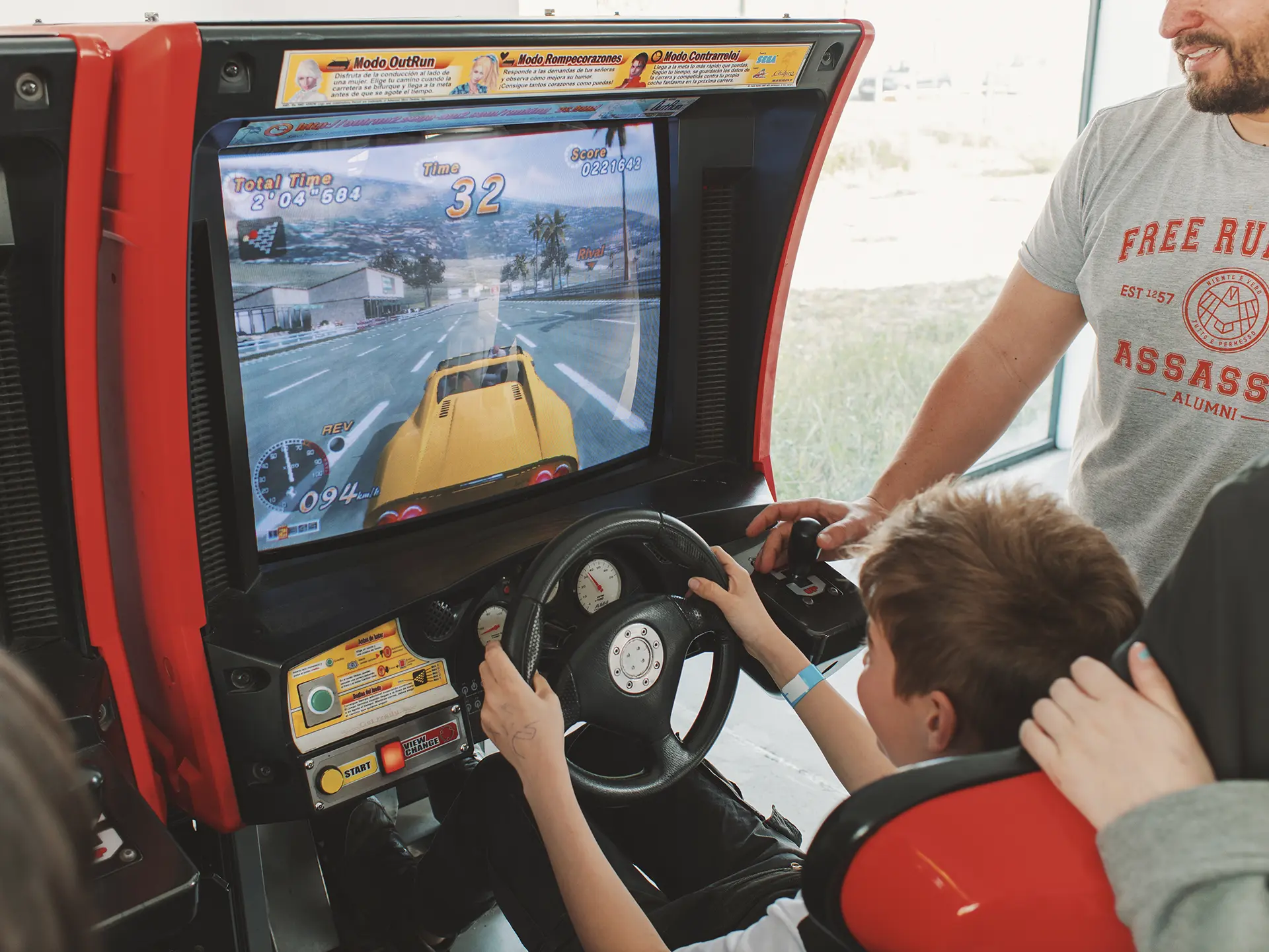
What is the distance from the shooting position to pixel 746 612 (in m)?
1.57

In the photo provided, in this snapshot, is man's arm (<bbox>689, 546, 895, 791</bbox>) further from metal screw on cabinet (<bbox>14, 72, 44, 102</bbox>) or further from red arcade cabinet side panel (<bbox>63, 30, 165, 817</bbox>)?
metal screw on cabinet (<bbox>14, 72, 44, 102</bbox>)

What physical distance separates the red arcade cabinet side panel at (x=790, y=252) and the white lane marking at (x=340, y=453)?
71cm

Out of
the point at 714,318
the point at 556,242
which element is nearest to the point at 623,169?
the point at 556,242

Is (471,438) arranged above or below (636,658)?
above

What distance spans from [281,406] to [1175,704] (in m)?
1.15

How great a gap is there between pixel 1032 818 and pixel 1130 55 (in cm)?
444

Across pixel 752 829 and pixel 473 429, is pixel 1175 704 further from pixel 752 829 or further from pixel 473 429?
pixel 473 429

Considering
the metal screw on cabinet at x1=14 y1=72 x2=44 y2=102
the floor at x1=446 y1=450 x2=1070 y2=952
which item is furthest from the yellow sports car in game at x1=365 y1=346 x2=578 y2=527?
the floor at x1=446 y1=450 x2=1070 y2=952

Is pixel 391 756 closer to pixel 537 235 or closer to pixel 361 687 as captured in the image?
pixel 361 687

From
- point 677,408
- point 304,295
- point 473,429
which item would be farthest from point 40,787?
point 677,408

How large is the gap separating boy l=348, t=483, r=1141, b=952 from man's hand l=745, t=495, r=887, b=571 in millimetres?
193

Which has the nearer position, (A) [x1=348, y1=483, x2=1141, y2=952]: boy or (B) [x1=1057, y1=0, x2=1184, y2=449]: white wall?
(A) [x1=348, y1=483, x2=1141, y2=952]: boy

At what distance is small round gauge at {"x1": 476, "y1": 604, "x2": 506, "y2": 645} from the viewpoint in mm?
1600

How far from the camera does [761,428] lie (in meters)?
1.98
